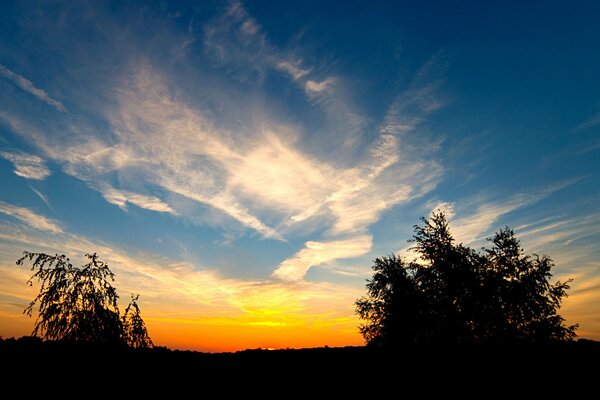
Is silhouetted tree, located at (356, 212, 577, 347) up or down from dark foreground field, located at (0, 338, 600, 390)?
up

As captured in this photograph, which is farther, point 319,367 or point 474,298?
point 474,298

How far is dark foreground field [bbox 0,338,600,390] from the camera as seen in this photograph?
628 centimetres

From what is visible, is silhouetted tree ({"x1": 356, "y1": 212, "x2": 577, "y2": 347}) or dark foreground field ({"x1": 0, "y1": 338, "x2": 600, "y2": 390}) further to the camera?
silhouetted tree ({"x1": 356, "y1": 212, "x2": 577, "y2": 347})

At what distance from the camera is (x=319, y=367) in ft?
24.5

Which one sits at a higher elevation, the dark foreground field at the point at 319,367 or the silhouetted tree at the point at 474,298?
the silhouetted tree at the point at 474,298

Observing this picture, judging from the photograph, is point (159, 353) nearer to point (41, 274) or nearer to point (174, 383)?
point (174, 383)

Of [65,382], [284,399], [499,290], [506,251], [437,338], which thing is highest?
[506,251]

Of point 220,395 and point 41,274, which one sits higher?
point 41,274

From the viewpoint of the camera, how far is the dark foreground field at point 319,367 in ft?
20.6

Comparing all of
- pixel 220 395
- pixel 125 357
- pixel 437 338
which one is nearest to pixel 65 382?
pixel 125 357

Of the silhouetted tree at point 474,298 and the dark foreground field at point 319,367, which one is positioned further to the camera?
the silhouetted tree at point 474,298

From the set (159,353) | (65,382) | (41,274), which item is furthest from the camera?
(41,274)

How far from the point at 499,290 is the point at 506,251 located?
16.2ft

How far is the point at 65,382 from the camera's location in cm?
589
